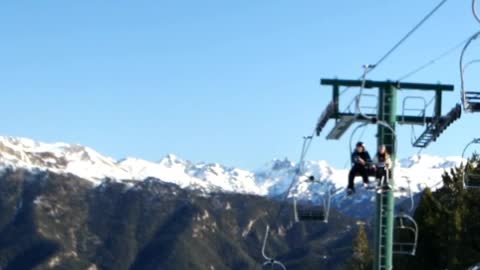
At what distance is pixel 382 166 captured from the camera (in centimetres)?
3266

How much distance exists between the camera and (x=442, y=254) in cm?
9625

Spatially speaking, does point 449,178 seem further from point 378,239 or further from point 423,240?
point 378,239

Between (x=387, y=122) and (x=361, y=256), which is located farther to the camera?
(x=361, y=256)

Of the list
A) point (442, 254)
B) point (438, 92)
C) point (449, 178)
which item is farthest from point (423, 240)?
point (438, 92)

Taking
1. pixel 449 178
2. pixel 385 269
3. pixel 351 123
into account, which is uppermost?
pixel 449 178

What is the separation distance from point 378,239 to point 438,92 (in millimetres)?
5029

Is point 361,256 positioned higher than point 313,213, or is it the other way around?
point 361,256

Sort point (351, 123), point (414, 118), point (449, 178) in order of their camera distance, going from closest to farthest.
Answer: point (351, 123) → point (414, 118) → point (449, 178)

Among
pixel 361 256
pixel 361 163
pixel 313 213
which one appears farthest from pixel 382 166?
pixel 361 256

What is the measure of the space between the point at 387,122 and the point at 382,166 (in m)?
2.48

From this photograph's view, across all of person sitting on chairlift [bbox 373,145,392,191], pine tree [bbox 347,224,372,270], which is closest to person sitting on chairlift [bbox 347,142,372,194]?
person sitting on chairlift [bbox 373,145,392,191]

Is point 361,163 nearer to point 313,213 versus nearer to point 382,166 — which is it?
point 382,166

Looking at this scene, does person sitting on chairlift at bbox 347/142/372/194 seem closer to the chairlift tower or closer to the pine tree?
the chairlift tower

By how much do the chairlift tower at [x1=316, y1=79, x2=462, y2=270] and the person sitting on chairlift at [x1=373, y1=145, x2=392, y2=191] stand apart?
8.9 inches
